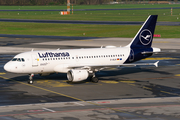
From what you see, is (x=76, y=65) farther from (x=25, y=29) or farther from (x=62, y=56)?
(x=25, y=29)

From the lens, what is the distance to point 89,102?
3738cm

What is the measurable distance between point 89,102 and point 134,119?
7557mm

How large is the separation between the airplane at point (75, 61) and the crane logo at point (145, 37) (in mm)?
414

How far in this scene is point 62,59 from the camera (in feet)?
156

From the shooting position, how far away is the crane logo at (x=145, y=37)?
53.9m

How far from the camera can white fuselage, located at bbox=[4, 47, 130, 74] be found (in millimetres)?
45500

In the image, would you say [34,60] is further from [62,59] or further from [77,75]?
[77,75]

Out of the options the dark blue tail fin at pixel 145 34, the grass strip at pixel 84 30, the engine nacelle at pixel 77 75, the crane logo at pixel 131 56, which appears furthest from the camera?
the grass strip at pixel 84 30

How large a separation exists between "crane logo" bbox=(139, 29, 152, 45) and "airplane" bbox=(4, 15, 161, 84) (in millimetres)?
414

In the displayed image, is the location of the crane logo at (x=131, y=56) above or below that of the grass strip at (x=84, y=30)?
above

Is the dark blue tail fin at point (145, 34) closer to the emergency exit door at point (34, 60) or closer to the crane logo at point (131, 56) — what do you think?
the crane logo at point (131, 56)

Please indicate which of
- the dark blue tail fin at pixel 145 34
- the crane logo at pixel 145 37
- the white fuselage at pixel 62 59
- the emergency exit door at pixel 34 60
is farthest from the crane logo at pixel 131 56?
the emergency exit door at pixel 34 60

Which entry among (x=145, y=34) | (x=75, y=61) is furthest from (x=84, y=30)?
(x=75, y=61)

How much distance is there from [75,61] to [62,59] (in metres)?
1.85
